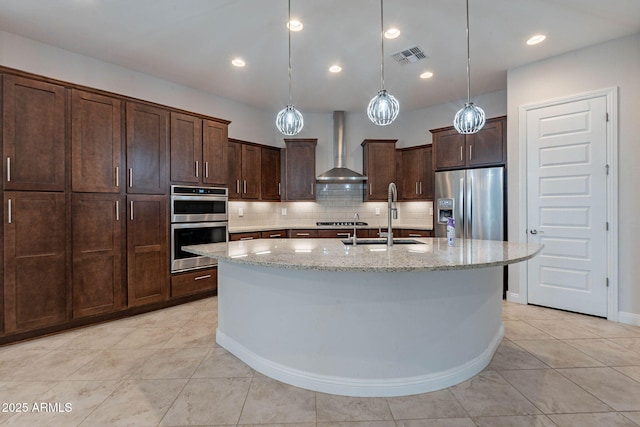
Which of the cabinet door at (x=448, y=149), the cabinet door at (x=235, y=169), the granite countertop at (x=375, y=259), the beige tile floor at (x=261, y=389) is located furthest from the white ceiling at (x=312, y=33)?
the beige tile floor at (x=261, y=389)

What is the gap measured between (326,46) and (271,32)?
590mm

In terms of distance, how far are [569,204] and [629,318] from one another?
1.23 m

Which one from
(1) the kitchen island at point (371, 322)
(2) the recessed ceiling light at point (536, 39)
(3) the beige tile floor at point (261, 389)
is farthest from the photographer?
(2) the recessed ceiling light at point (536, 39)

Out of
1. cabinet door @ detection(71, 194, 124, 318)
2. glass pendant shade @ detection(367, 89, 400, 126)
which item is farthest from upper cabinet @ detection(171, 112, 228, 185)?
glass pendant shade @ detection(367, 89, 400, 126)

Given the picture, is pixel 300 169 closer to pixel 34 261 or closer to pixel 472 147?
pixel 472 147

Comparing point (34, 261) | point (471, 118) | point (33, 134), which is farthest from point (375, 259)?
point (33, 134)

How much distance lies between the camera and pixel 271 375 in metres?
2.15

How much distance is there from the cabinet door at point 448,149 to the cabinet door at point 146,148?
3664 mm

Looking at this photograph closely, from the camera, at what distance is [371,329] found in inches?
76.0

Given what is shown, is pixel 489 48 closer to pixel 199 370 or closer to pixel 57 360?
pixel 199 370

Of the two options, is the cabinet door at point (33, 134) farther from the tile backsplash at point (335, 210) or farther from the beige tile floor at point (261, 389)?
the tile backsplash at point (335, 210)

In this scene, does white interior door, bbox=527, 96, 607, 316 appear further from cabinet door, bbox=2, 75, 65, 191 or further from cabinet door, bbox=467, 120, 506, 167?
cabinet door, bbox=2, 75, 65, 191

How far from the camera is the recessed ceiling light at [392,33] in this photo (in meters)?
2.96

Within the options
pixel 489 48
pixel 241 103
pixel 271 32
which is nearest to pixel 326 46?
pixel 271 32
